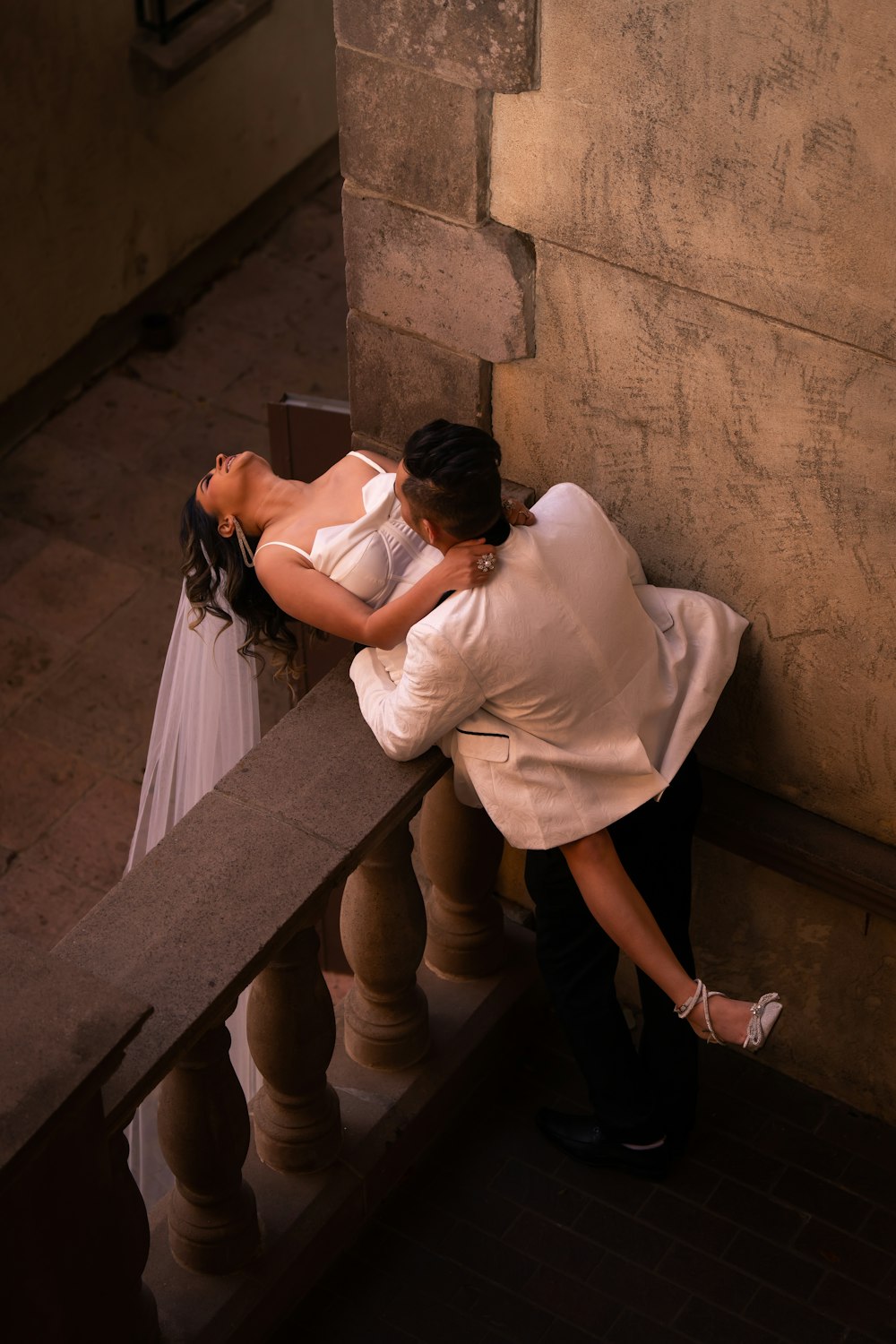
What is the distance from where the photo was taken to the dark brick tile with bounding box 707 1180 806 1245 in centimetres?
Answer: 392

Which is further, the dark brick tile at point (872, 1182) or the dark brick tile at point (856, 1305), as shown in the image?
the dark brick tile at point (872, 1182)

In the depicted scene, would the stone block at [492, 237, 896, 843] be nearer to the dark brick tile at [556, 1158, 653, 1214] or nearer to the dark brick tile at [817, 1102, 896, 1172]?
the dark brick tile at [817, 1102, 896, 1172]

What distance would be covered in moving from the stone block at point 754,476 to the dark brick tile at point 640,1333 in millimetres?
1207

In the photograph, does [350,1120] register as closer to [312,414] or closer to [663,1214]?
[663,1214]

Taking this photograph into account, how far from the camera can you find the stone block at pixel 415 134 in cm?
337

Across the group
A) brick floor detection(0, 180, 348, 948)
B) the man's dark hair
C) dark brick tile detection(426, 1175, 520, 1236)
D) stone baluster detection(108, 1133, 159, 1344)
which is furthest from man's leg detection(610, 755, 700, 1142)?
brick floor detection(0, 180, 348, 948)

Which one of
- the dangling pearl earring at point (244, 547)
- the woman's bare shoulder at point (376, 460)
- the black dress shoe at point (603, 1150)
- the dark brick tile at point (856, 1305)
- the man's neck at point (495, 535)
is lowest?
the dark brick tile at point (856, 1305)

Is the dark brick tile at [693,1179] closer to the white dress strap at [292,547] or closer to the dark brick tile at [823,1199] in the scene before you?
the dark brick tile at [823,1199]

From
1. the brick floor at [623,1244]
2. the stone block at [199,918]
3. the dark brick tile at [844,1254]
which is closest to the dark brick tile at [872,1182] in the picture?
the brick floor at [623,1244]

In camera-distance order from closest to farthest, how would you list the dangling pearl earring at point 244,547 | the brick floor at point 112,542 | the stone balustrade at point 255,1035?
the stone balustrade at point 255,1035, the dangling pearl earring at point 244,547, the brick floor at point 112,542

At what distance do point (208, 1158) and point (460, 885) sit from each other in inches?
42.5

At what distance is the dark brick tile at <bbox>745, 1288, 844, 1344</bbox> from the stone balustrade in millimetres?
848


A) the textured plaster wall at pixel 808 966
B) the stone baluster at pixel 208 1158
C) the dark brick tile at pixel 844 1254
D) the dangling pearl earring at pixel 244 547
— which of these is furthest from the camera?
the textured plaster wall at pixel 808 966

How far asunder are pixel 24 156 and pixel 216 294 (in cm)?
158
